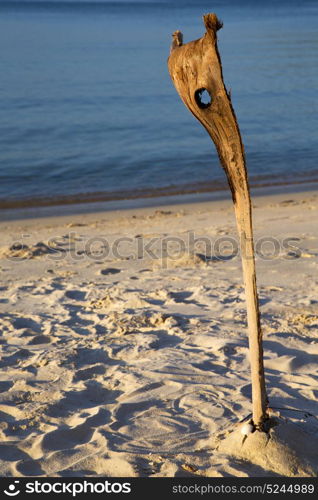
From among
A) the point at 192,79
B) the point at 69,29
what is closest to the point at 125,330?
the point at 192,79

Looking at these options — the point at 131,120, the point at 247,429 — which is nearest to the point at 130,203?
the point at 131,120

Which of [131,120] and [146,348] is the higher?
[131,120]

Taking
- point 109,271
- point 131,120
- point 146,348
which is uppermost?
point 131,120

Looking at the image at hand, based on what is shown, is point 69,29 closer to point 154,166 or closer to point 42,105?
point 42,105

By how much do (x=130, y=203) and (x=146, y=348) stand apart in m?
6.88

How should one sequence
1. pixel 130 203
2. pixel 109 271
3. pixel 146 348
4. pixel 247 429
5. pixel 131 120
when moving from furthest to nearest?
1. pixel 131 120
2. pixel 130 203
3. pixel 109 271
4. pixel 146 348
5. pixel 247 429

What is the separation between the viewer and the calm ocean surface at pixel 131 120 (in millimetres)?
13383

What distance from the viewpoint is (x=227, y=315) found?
17.4ft

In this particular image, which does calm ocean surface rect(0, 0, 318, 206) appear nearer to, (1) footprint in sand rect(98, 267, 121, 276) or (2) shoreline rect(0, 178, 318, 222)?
(2) shoreline rect(0, 178, 318, 222)

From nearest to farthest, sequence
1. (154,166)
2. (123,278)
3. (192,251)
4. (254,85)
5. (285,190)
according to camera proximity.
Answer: (123,278)
(192,251)
(285,190)
(154,166)
(254,85)

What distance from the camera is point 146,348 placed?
15.6 ft

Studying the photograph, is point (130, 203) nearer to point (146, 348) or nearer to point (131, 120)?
point (146, 348)

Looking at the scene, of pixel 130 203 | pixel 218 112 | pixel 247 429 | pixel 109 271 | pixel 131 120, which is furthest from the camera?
pixel 131 120

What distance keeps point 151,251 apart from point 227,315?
214 centimetres
